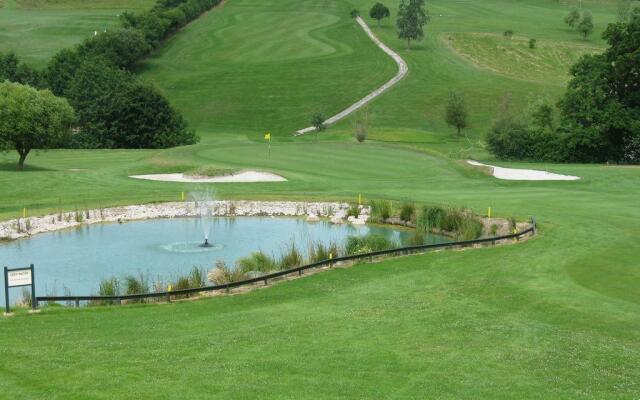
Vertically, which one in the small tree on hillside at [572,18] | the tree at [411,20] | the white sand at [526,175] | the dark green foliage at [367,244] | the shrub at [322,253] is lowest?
the shrub at [322,253]

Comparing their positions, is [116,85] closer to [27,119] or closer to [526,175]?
[27,119]

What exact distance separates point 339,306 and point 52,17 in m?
156

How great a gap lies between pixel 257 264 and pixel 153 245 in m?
9.59

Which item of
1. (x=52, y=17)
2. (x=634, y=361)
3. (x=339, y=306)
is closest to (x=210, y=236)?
(x=339, y=306)

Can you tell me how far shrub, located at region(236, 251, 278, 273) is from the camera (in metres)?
32.2

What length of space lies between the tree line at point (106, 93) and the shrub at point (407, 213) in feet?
106

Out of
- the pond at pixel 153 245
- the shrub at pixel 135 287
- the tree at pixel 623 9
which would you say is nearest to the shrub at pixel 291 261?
the pond at pixel 153 245

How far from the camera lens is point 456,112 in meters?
97.1

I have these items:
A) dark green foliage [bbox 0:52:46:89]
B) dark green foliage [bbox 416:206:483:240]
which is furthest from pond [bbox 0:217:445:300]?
dark green foliage [bbox 0:52:46:89]

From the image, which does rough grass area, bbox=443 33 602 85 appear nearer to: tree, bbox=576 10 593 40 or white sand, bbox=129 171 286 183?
tree, bbox=576 10 593 40

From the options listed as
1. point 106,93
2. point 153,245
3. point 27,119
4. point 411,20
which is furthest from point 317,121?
point 153,245

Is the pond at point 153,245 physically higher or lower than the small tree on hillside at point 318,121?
lower

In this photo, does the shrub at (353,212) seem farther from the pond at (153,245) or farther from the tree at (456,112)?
the tree at (456,112)

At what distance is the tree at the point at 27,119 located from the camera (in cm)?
6319
